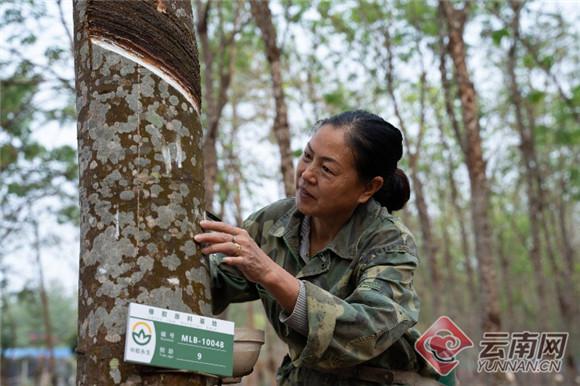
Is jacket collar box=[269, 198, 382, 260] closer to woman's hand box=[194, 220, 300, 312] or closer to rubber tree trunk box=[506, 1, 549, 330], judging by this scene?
woman's hand box=[194, 220, 300, 312]

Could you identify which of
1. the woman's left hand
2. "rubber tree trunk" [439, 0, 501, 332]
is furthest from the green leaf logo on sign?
"rubber tree trunk" [439, 0, 501, 332]

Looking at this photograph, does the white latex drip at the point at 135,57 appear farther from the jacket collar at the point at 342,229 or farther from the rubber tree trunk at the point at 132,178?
the jacket collar at the point at 342,229

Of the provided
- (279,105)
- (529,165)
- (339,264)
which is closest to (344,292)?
(339,264)

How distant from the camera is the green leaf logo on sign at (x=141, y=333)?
1.39 meters

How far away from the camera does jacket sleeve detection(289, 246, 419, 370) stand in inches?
67.6

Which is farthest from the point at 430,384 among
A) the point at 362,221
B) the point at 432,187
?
the point at 432,187

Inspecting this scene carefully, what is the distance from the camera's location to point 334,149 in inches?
83.8

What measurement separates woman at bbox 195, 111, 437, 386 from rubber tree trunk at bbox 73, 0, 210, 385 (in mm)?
145

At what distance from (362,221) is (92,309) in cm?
100

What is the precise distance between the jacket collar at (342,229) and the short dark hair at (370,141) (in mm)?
114

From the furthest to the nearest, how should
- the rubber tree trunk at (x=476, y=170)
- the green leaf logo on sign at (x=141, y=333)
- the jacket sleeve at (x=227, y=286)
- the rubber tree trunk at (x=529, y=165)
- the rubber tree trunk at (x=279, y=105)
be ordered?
the rubber tree trunk at (x=529, y=165) < the rubber tree trunk at (x=476, y=170) < the rubber tree trunk at (x=279, y=105) < the jacket sleeve at (x=227, y=286) < the green leaf logo on sign at (x=141, y=333)

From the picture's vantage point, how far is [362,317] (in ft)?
5.78

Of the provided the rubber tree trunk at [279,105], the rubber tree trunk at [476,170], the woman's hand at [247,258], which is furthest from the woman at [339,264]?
the rubber tree trunk at [476,170]

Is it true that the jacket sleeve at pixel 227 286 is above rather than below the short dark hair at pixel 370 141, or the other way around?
below
